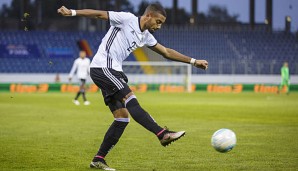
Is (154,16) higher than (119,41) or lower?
higher

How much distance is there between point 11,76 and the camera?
2050 inches

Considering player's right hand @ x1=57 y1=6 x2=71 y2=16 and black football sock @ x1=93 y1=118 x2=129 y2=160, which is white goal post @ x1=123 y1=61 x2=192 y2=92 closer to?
black football sock @ x1=93 y1=118 x2=129 y2=160

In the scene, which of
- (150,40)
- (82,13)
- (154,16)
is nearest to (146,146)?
(150,40)

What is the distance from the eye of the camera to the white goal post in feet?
171

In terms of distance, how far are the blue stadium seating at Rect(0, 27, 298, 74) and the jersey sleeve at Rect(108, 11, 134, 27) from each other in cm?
4500

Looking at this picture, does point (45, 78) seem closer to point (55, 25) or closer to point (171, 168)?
point (55, 25)

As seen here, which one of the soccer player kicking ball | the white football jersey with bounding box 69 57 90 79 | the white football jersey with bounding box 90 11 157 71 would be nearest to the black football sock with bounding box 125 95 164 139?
the soccer player kicking ball

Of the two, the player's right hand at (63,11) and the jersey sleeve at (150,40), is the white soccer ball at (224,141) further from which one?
the player's right hand at (63,11)

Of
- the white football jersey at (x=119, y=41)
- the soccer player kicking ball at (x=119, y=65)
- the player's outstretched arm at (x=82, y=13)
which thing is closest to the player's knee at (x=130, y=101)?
the soccer player kicking ball at (x=119, y=65)

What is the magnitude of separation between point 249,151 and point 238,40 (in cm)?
5088

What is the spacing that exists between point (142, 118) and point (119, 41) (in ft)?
3.79

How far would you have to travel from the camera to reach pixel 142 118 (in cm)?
895

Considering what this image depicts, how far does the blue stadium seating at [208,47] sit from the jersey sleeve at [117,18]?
45003mm

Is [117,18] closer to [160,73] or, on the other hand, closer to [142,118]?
[142,118]
